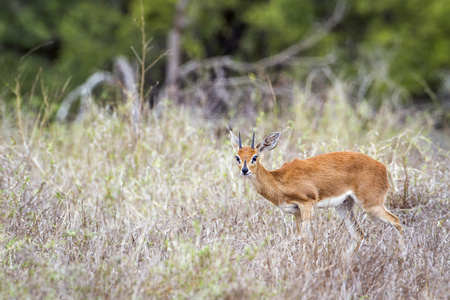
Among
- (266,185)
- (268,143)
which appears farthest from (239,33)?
(266,185)

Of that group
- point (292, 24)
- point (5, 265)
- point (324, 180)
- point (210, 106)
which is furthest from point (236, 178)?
point (292, 24)

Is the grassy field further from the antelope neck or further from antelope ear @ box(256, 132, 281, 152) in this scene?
antelope ear @ box(256, 132, 281, 152)

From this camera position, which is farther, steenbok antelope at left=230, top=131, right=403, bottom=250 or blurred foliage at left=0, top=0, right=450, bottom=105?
blurred foliage at left=0, top=0, right=450, bottom=105

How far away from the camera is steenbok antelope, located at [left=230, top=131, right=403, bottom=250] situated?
195 inches

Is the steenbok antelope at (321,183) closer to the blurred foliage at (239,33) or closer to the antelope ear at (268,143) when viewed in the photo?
the antelope ear at (268,143)

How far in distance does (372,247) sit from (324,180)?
2.52 feet

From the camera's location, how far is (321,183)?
4.97 m

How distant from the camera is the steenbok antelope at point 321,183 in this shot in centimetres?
496

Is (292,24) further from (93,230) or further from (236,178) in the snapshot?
(93,230)

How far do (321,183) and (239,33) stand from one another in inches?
652

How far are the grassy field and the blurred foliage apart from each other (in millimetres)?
12246

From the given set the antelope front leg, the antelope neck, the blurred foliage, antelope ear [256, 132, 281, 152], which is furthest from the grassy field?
the blurred foliage

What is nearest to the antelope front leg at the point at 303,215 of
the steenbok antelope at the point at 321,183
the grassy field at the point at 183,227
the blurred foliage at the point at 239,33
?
the steenbok antelope at the point at 321,183

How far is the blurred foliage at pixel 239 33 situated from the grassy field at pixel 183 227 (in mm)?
12246
